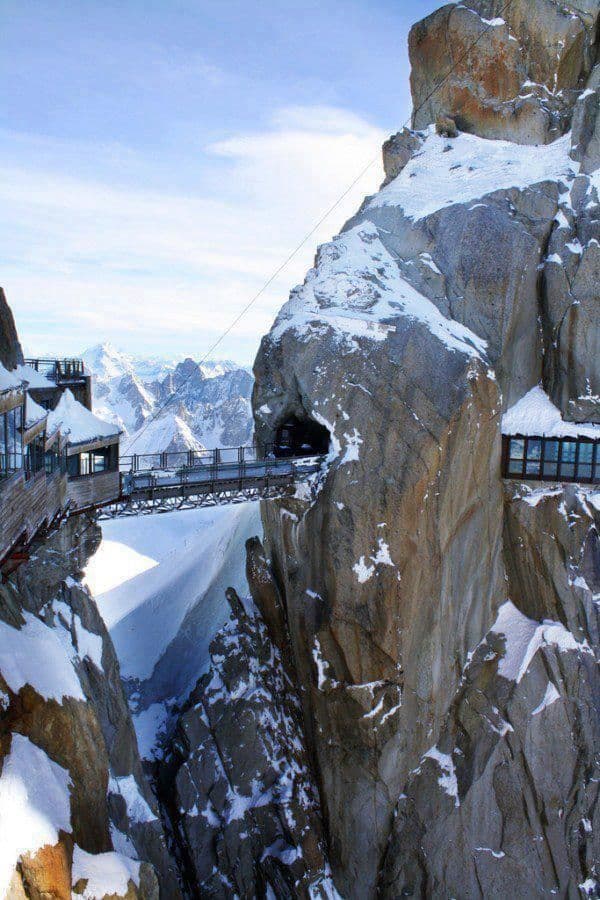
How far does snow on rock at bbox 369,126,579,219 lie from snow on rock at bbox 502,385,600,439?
11257mm

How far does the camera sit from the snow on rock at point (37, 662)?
22891mm

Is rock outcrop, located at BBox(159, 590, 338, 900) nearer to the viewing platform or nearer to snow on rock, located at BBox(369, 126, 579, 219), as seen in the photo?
the viewing platform

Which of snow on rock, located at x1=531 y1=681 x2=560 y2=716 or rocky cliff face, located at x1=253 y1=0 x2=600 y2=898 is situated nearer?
rocky cliff face, located at x1=253 y1=0 x2=600 y2=898

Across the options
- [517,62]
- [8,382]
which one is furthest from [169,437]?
[8,382]

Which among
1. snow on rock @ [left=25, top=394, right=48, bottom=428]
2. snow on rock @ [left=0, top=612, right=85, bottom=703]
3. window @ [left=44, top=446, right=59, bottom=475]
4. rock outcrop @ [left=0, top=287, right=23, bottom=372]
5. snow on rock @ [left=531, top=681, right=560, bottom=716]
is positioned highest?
rock outcrop @ [left=0, top=287, right=23, bottom=372]

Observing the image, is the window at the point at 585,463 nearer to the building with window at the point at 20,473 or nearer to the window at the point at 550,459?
the window at the point at 550,459

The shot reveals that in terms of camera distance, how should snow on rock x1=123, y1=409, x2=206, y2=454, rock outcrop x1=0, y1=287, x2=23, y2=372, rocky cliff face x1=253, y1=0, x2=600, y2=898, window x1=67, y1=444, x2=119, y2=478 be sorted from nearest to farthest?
rock outcrop x1=0, y1=287, x2=23, y2=372
window x1=67, y1=444, x2=119, y2=478
rocky cliff face x1=253, y1=0, x2=600, y2=898
snow on rock x1=123, y1=409, x2=206, y2=454

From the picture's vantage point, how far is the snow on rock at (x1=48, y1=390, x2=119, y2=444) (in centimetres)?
2866

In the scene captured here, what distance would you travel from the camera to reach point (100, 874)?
70.4 ft

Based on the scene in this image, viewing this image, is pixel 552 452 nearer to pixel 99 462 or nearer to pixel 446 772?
pixel 446 772

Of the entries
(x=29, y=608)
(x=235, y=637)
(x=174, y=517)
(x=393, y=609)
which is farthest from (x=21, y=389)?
(x=174, y=517)

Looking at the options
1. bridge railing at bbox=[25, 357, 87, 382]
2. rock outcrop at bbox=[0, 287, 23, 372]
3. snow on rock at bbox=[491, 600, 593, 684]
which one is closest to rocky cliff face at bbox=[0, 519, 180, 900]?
rock outcrop at bbox=[0, 287, 23, 372]

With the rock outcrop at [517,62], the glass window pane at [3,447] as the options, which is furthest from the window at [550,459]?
the glass window pane at [3,447]

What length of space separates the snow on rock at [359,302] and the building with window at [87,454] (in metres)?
10.9
